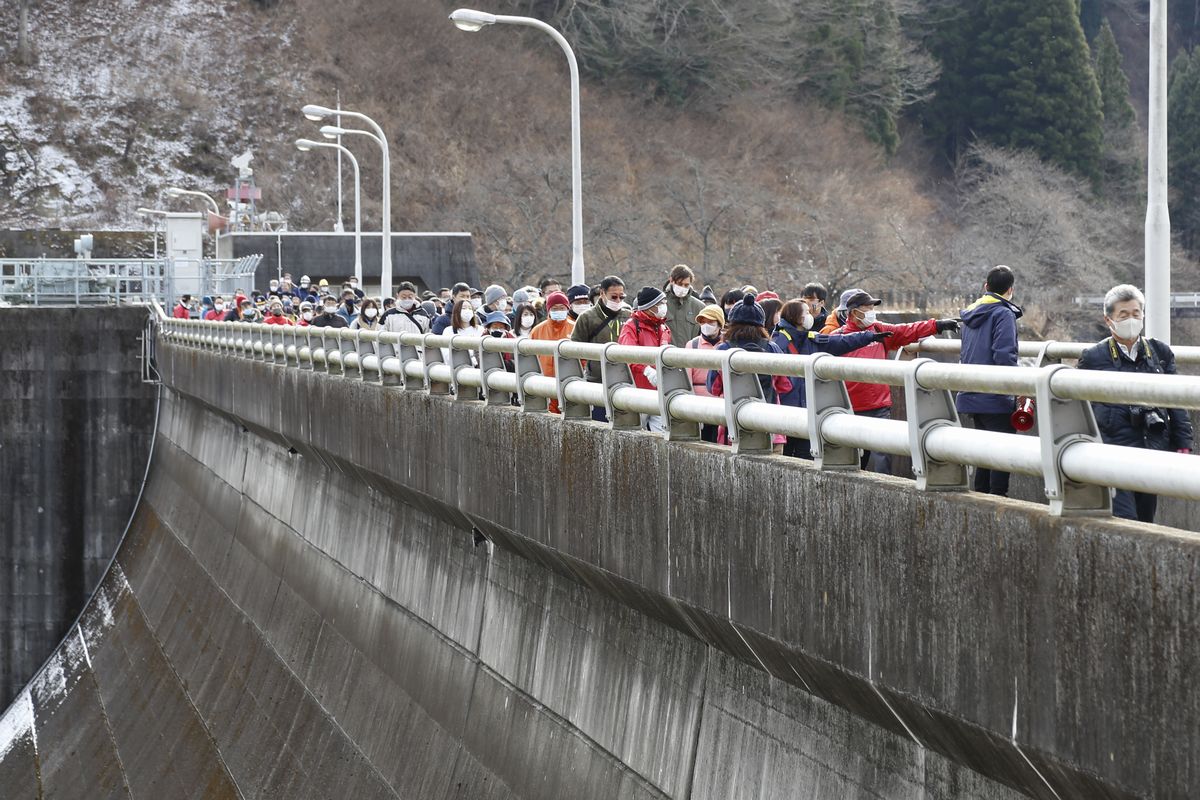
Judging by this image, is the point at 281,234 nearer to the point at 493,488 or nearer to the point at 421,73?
the point at 421,73

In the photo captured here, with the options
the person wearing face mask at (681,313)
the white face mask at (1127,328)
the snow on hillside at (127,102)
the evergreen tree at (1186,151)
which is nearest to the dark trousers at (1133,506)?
the white face mask at (1127,328)

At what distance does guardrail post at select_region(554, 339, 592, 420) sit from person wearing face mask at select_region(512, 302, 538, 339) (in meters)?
4.06

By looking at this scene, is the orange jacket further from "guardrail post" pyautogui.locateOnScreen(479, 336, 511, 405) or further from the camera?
the camera

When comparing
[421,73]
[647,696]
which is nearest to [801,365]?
[647,696]

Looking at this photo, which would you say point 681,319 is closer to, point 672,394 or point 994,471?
point 672,394

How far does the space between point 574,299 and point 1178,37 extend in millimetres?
96325

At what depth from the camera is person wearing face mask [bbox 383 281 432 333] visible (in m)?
18.1

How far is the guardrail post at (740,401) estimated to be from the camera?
25.7 ft

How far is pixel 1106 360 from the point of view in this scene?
6.88 metres

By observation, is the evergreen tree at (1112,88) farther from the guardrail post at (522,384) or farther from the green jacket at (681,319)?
the guardrail post at (522,384)

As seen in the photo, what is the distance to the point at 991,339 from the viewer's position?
356 inches

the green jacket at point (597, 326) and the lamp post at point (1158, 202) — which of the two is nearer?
the lamp post at point (1158, 202)

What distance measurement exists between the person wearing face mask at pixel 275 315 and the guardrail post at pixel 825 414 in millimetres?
20751

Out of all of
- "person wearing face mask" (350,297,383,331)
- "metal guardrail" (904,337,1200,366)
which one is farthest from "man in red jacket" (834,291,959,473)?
"person wearing face mask" (350,297,383,331)
